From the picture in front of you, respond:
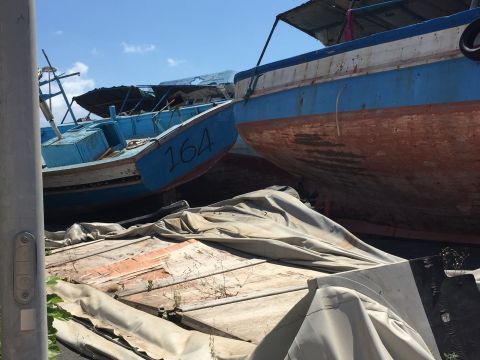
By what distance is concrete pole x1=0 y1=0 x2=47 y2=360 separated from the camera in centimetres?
128

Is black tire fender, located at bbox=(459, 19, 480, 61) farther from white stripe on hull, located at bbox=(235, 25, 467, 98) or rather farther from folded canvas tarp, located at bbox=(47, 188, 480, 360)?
folded canvas tarp, located at bbox=(47, 188, 480, 360)

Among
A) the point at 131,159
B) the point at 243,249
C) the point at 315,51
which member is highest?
the point at 315,51

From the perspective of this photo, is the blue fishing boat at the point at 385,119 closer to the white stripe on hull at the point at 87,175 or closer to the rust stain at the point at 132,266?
the white stripe on hull at the point at 87,175

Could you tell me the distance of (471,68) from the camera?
18.4 ft

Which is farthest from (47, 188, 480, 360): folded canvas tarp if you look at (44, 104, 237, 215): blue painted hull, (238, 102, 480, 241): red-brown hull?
(44, 104, 237, 215): blue painted hull

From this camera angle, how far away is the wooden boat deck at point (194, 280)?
3402 millimetres

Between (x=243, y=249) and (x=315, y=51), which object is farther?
(x=315, y=51)

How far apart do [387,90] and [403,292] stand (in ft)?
14.7

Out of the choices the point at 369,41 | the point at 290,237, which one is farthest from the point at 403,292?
the point at 369,41

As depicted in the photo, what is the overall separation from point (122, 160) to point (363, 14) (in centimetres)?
474

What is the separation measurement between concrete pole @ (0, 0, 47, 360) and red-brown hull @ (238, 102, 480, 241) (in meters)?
5.19

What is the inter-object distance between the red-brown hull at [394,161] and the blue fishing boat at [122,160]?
2.06 meters

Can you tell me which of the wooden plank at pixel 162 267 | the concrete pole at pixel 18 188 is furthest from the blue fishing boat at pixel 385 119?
the concrete pole at pixel 18 188

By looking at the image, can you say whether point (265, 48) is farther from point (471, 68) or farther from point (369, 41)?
point (471, 68)
